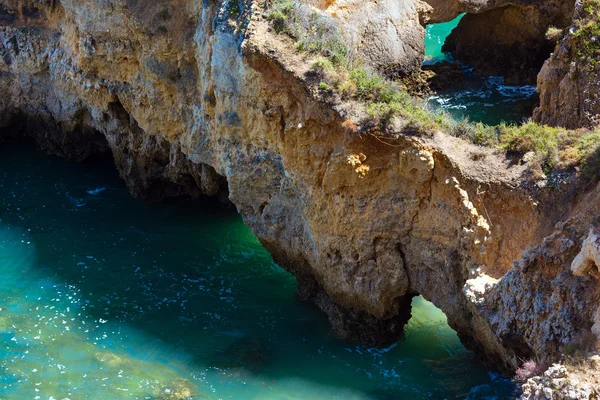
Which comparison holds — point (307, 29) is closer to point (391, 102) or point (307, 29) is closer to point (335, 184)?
point (391, 102)

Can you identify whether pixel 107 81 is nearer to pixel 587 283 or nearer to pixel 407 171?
pixel 407 171

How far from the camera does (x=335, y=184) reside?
1491 centimetres

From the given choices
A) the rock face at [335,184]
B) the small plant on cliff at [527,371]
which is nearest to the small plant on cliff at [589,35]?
the rock face at [335,184]

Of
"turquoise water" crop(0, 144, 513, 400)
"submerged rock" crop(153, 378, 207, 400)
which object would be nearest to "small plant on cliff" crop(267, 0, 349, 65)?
"turquoise water" crop(0, 144, 513, 400)

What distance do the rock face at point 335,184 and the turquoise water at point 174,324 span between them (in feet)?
3.17

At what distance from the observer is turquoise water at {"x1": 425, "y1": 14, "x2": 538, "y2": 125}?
66.7ft

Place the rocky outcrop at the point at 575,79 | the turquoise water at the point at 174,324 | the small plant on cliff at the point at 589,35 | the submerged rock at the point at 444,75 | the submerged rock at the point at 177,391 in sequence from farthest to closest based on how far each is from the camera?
1. the submerged rock at the point at 444,75
2. the small plant on cliff at the point at 589,35
3. the rocky outcrop at the point at 575,79
4. the turquoise water at the point at 174,324
5. the submerged rock at the point at 177,391

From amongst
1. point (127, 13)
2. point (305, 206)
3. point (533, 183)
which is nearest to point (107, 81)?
point (127, 13)

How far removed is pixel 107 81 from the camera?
68.4 ft

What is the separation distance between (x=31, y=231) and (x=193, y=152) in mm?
5456

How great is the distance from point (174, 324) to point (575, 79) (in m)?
10.6

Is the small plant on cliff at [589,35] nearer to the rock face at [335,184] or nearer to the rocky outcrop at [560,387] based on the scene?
the rock face at [335,184]

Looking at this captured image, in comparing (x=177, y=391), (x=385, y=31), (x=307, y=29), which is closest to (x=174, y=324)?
(x=177, y=391)

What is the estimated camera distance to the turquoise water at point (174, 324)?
15.0 meters
